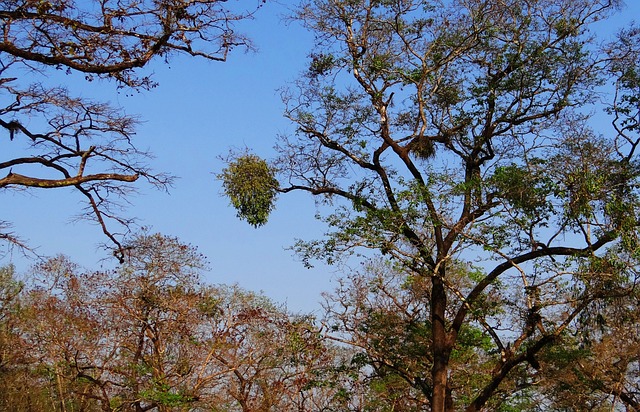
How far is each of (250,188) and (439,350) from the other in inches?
154

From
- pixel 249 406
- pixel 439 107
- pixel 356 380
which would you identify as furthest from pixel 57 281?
pixel 439 107

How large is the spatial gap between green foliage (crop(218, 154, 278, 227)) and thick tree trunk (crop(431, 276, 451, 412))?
2.99 m

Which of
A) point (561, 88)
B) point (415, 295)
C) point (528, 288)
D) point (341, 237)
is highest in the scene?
point (561, 88)

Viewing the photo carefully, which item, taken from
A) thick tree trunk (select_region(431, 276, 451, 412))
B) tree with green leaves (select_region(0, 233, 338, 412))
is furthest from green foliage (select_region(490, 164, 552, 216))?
tree with green leaves (select_region(0, 233, 338, 412))

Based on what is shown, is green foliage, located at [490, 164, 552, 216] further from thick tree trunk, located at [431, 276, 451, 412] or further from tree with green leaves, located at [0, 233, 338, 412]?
tree with green leaves, located at [0, 233, 338, 412]

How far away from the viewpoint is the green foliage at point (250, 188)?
1260cm

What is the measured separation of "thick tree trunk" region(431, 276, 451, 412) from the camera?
11.7 m

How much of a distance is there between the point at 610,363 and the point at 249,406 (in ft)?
26.7

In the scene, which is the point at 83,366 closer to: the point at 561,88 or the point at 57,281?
the point at 57,281

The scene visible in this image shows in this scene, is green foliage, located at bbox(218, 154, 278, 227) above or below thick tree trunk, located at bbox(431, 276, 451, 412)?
above

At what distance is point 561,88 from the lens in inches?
479

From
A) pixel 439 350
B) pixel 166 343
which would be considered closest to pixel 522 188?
pixel 439 350

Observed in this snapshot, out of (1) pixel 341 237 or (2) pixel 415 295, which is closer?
(1) pixel 341 237

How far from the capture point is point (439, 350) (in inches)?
474
